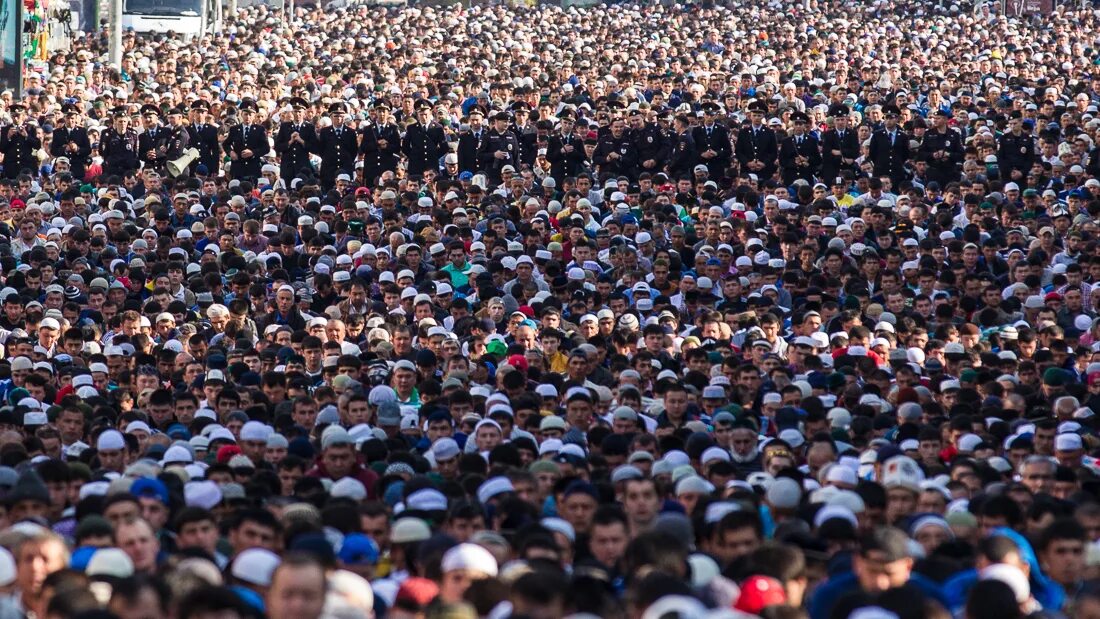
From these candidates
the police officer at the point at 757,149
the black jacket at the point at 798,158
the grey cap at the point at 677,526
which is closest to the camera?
the grey cap at the point at 677,526

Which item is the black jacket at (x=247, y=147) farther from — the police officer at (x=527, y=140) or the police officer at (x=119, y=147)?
the police officer at (x=527, y=140)

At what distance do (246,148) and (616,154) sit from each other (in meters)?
4.50

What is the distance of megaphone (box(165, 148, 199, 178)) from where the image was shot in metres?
24.1

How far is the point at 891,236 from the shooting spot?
2059 cm

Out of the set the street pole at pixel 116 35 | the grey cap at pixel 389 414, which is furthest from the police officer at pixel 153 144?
the grey cap at pixel 389 414

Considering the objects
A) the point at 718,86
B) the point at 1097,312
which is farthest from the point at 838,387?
the point at 718,86

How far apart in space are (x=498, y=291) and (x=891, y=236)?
15.3 ft

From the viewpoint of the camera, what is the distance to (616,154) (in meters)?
24.4

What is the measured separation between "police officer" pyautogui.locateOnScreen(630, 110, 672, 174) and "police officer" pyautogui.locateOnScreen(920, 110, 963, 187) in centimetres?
312

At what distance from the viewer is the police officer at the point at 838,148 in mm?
24094

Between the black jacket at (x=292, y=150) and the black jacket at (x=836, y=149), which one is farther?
the black jacket at (x=292, y=150)

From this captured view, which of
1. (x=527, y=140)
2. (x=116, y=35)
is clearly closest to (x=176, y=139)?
(x=527, y=140)

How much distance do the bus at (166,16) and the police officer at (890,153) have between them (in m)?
19.5

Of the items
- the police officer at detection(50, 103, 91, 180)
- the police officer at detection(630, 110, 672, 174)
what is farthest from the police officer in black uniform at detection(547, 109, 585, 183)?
the police officer at detection(50, 103, 91, 180)
